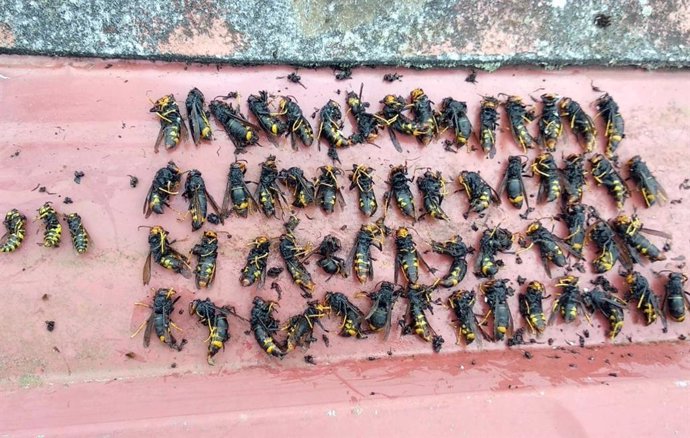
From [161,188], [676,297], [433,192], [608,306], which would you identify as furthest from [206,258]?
[676,297]

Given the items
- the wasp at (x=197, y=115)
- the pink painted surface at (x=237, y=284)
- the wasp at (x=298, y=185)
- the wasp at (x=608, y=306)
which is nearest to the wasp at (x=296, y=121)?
the pink painted surface at (x=237, y=284)

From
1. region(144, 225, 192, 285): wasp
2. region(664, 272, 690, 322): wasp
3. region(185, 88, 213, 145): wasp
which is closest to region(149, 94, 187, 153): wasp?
region(185, 88, 213, 145): wasp

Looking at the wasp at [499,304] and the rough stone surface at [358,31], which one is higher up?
the rough stone surface at [358,31]

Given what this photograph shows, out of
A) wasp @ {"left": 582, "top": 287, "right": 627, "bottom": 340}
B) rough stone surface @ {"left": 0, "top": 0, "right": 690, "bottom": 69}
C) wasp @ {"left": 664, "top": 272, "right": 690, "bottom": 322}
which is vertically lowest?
wasp @ {"left": 582, "top": 287, "right": 627, "bottom": 340}

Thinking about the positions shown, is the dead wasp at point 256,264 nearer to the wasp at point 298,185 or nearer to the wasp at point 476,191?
the wasp at point 298,185

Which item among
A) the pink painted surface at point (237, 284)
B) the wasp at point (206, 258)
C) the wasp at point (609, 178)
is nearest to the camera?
the pink painted surface at point (237, 284)

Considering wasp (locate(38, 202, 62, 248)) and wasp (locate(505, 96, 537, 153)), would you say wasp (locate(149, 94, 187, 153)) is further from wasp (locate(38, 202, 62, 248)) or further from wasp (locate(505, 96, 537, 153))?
wasp (locate(505, 96, 537, 153))
